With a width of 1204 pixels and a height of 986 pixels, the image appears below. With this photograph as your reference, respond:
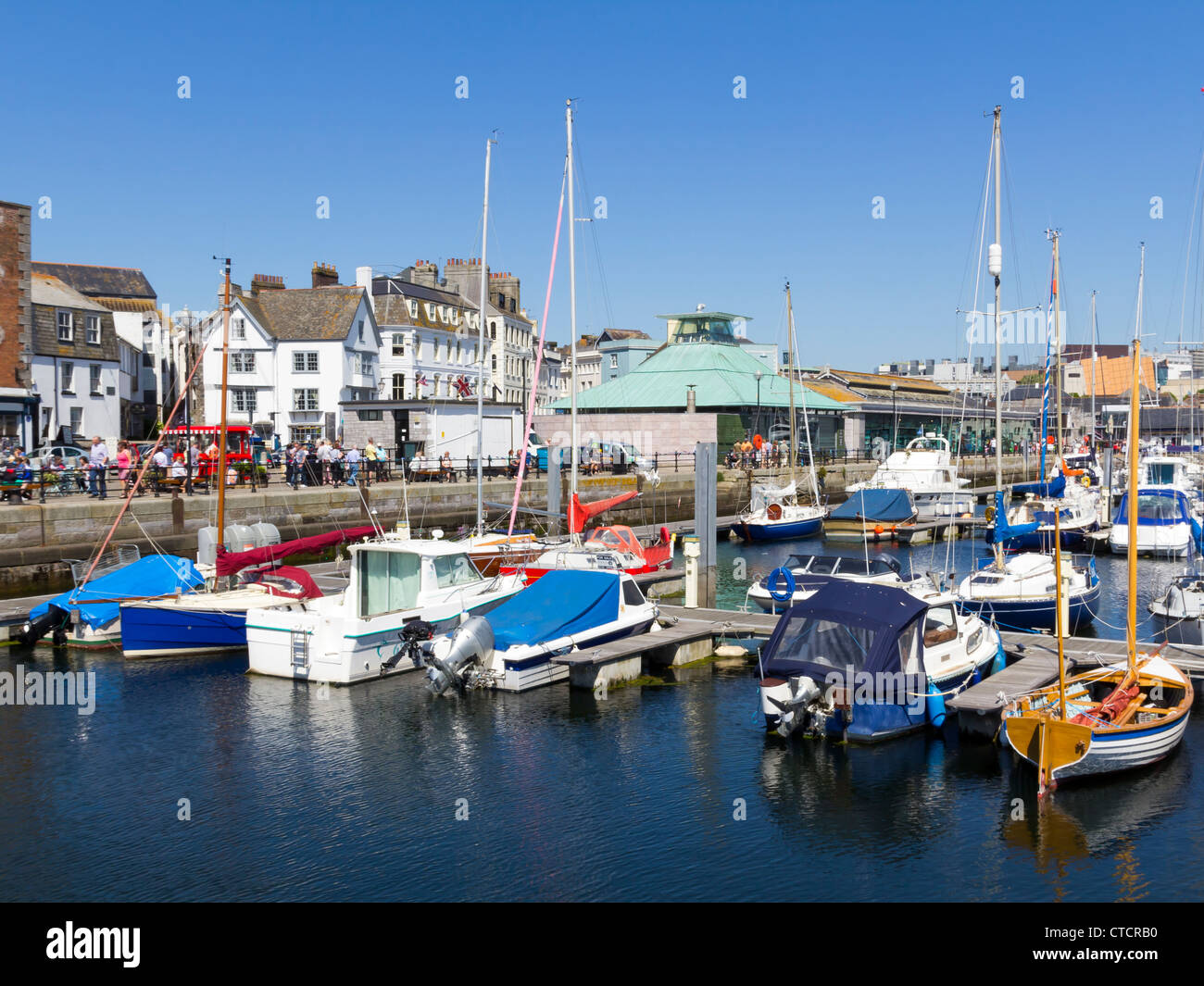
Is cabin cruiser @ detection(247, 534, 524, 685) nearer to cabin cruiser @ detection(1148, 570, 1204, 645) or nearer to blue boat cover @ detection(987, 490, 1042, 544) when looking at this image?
cabin cruiser @ detection(1148, 570, 1204, 645)

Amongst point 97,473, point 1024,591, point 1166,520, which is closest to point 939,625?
point 1024,591

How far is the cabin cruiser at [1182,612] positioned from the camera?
2398 centimetres

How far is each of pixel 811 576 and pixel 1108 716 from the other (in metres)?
11.3

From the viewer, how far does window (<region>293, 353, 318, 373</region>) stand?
61125 millimetres

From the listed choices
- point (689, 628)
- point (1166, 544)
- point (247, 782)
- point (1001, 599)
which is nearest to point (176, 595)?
point (247, 782)

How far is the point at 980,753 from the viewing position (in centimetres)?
1802

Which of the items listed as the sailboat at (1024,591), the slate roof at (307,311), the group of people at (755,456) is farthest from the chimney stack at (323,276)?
the sailboat at (1024,591)

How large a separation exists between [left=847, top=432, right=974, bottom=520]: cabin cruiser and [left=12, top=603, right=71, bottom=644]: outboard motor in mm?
36839

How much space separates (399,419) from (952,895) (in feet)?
124

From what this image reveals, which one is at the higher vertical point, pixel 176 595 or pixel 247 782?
pixel 176 595

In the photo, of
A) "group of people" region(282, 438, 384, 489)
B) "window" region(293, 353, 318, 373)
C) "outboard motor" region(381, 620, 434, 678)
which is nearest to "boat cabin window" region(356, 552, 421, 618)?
"outboard motor" region(381, 620, 434, 678)

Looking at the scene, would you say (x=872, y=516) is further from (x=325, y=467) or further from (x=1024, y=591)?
(x=325, y=467)
